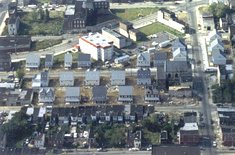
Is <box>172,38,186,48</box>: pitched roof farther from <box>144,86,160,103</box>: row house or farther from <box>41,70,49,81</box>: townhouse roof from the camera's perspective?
<box>41,70,49,81</box>: townhouse roof

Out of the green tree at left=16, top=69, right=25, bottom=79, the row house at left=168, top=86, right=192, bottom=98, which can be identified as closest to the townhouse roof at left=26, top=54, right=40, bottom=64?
the green tree at left=16, top=69, right=25, bottom=79

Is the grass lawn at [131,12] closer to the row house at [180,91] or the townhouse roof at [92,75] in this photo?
the townhouse roof at [92,75]

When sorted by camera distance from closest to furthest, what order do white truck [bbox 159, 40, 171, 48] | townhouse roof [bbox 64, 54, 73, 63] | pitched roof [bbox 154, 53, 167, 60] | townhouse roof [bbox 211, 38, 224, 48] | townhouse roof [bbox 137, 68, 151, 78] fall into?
1. townhouse roof [bbox 137, 68, 151, 78]
2. pitched roof [bbox 154, 53, 167, 60]
3. townhouse roof [bbox 64, 54, 73, 63]
4. townhouse roof [bbox 211, 38, 224, 48]
5. white truck [bbox 159, 40, 171, 48]

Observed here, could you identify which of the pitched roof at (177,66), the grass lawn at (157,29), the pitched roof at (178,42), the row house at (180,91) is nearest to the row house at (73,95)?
the row house at (180,91)

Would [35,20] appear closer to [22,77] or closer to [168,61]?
[22,77]

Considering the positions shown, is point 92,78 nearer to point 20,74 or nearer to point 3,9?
point 20,74

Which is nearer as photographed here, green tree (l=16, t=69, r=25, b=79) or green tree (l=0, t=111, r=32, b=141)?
green tree (l=0, t=111, r=32, b=141)
